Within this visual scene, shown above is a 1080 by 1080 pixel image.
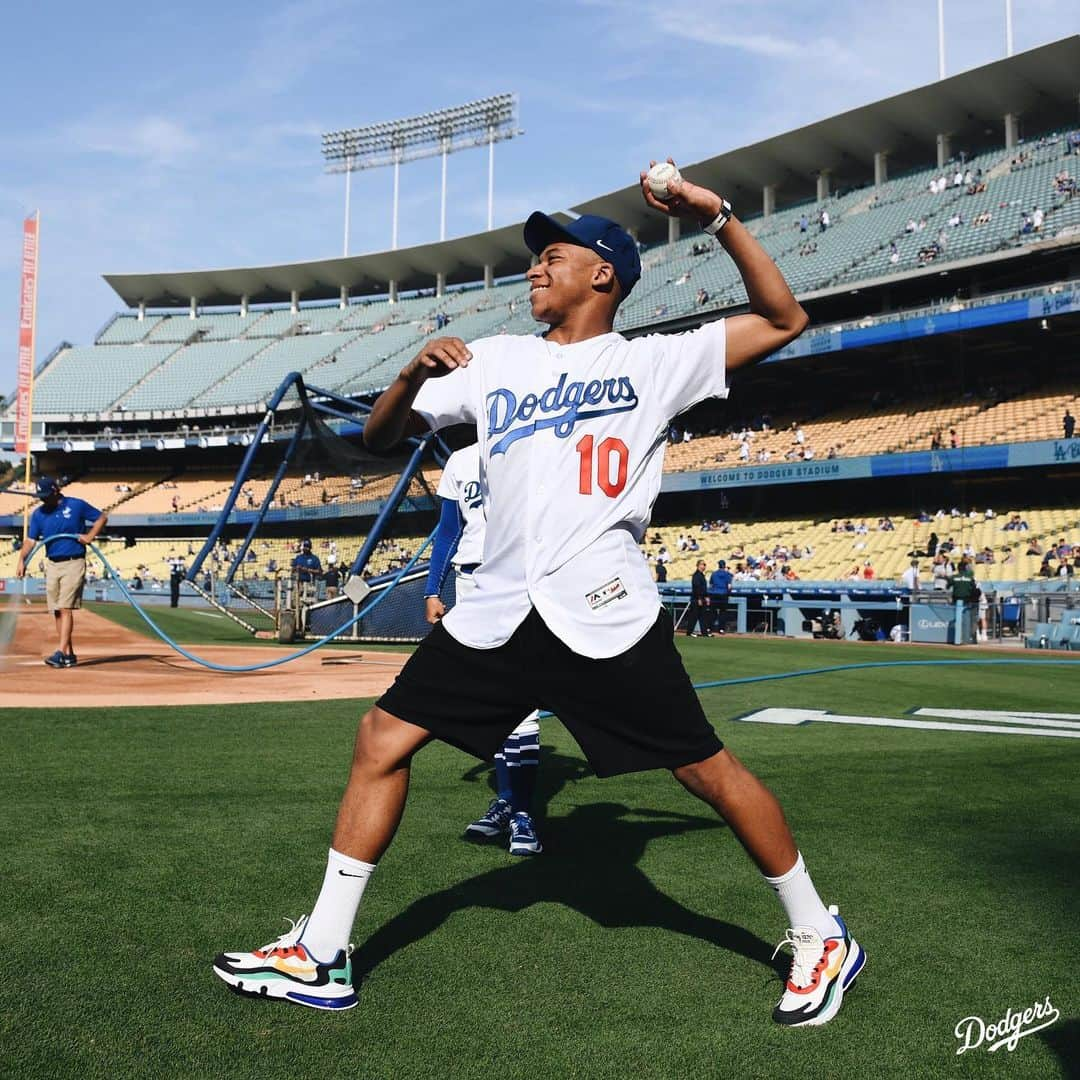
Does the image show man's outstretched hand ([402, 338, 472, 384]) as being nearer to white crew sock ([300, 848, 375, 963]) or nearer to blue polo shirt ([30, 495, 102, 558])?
white crew sock ([300, 848, 375, 963])

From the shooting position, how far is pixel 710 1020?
8.34 feet

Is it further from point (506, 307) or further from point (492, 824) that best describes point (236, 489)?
point (506, 307)

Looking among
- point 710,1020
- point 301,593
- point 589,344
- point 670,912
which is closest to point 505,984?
point 710,1020

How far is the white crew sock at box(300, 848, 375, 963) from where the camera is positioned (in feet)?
8.79

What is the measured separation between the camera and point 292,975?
2627 mm

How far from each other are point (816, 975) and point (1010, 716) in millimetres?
6416

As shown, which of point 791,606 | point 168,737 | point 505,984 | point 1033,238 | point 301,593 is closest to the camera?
point 505,984

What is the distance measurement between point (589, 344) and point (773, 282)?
1.65 ft

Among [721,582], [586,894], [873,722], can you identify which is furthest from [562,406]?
[721,582]

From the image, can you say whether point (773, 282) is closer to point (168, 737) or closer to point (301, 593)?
point (168, 737)

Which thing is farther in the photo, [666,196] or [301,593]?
[301,593]

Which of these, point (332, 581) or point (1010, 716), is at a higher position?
point (332, 581)

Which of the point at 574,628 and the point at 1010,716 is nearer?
the point at 574,628

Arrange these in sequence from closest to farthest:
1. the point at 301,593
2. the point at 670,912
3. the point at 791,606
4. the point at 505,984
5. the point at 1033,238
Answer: the point at 505,984 < the point at 670,912 < the point at 301,593 < the point at 791,606 < the point at 1033,238
